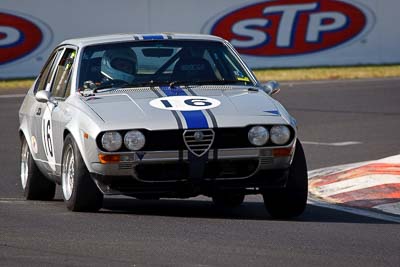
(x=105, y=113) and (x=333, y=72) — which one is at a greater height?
(x=105, y=113)

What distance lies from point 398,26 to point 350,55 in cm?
152

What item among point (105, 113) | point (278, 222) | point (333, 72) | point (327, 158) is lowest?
point (333, 72)

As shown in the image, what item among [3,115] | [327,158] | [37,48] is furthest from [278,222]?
[37,48]

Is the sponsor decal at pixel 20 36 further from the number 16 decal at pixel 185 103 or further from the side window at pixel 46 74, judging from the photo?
the number 16 decal at pixel 185 103

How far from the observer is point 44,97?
10070 mm

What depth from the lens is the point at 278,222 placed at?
356 inches

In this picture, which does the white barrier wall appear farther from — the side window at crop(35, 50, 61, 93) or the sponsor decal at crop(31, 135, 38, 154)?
the sponsor decal at crop(31, 135, 38, 154)

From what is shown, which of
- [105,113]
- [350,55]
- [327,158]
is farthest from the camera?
[350,55]

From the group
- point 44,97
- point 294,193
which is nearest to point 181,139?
point 294,193

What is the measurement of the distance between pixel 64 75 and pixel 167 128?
78.3 inches

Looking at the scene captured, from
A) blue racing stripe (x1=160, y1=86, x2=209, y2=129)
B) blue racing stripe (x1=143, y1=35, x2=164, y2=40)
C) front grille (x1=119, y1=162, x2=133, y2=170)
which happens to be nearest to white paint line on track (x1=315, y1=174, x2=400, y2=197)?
blue racing stripe (x1=143, y1=35, x2=164, y2=40)

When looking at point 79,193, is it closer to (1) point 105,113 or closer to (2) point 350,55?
(1) point 105,113

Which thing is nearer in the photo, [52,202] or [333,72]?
[52,202]

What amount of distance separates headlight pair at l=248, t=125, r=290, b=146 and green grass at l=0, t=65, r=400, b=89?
18944mm
